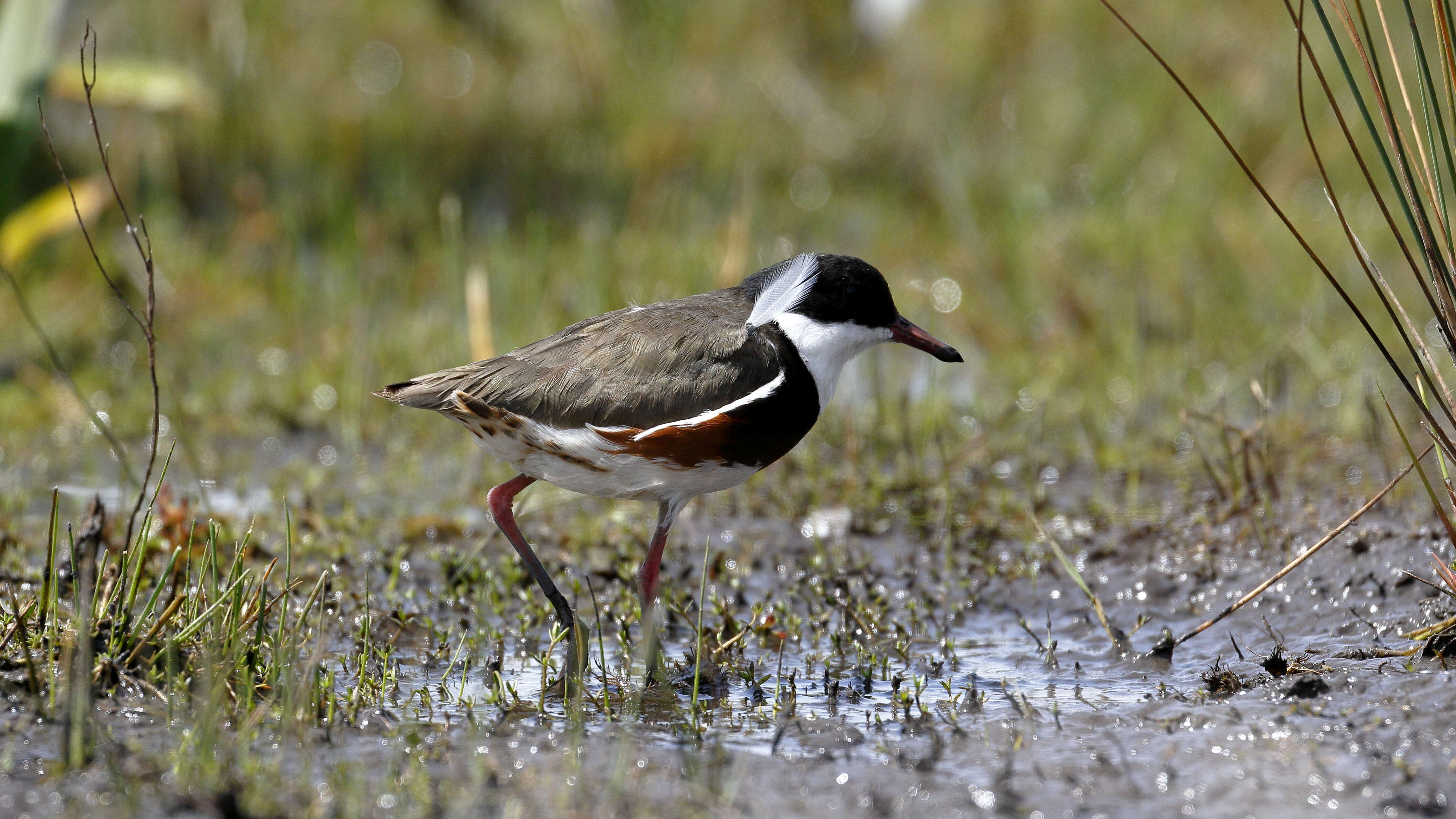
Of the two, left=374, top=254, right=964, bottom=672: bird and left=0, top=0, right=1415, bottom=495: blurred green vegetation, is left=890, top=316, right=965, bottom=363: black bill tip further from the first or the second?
left=0, top=0, right=1415, bottom=495: blurred green vegetation

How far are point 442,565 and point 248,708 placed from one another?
5.26ft

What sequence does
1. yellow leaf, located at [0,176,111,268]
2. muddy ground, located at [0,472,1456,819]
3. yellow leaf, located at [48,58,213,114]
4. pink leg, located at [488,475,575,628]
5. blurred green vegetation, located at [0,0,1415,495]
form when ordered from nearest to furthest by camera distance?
1. muddy ground, located at [0,472,1456,819]
2. pink leg, located at [488,475,575,628]
3. blurred green vegetation, located at [0,0,1415,495]
4. yellow leaf, located at [0,176,111,268]
5. yellow leaf, located at [48,58,213,114]

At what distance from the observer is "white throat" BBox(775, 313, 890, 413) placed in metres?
4.28

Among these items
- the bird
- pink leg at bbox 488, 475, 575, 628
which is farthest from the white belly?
pink leg at bbox 488, 475, 575, 628

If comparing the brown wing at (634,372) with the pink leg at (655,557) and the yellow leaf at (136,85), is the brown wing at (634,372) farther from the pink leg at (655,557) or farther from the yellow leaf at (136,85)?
the yellow leaf at (136,85)

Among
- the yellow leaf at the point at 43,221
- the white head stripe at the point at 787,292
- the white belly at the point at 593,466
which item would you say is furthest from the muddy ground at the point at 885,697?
the yellow leaf at the point at 43,221

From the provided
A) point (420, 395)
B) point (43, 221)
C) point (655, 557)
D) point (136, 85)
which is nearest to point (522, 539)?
point (655, 557)

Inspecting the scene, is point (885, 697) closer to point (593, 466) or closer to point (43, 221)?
point (593, 466)

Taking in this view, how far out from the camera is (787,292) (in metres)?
4.33

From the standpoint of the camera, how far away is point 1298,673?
3926 millimetres

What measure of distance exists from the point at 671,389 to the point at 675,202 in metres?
4.79

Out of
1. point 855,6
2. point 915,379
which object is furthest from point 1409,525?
point 855,6

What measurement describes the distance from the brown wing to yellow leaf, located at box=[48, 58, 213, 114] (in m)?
4.05

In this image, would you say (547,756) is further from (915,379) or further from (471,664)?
(915,379)
